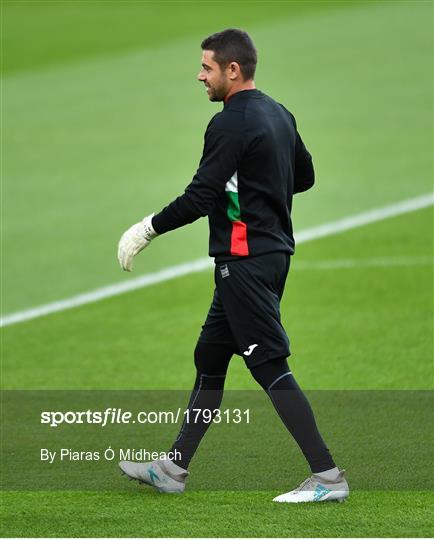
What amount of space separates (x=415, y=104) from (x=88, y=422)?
1290cm

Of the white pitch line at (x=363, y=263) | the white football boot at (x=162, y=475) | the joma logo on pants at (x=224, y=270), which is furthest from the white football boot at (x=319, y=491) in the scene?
the white pitch line at (x=363, y=263)

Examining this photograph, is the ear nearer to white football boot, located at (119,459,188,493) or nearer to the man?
the man

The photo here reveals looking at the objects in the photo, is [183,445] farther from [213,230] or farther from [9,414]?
[9,414]

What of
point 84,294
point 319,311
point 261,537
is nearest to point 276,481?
point 261,537

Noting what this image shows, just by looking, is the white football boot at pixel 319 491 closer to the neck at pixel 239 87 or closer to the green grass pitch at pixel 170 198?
the green grass pitch at pixel 170 198

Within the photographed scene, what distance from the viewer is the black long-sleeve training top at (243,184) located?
7000 mm

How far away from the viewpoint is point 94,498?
7.21m

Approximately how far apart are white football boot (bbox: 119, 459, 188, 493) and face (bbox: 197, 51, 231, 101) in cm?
181

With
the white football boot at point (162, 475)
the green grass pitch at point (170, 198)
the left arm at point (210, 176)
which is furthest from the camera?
the white football boot at point (162, 475)

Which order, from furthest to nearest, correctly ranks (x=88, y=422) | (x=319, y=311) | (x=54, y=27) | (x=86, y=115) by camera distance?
(x=54, y=27) < (x=86, y=115) < (x=319, y=311) < (x=88, y=422)

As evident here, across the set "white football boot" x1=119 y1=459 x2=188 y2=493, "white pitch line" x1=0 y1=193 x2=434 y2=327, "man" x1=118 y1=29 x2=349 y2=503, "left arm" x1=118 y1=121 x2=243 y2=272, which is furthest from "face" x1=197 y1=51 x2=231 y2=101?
"white pitch line" x1=0 y1=193 x2=434 y2=327

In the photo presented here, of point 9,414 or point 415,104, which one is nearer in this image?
point 9,414

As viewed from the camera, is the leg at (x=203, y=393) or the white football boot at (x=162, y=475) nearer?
the white football boot at (x=162, y=475)

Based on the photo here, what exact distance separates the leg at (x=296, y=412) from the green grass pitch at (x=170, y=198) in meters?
0.25
